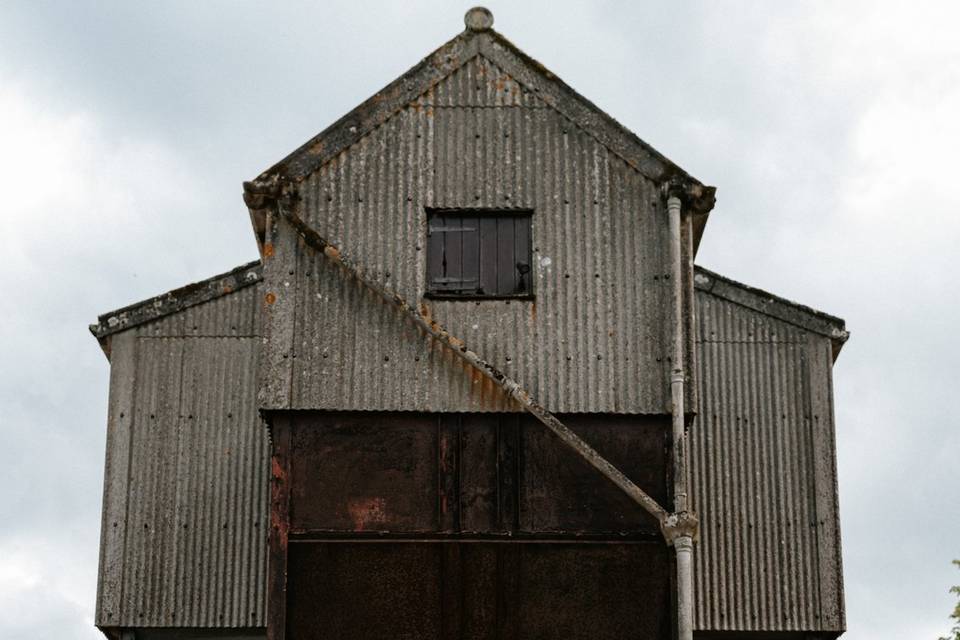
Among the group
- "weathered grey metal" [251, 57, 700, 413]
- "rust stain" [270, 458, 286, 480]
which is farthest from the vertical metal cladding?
"rust stain" [270, 458, 286, 480]

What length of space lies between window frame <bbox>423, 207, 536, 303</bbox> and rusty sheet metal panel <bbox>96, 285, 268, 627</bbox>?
4.49 meters

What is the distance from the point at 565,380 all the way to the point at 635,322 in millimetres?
1225

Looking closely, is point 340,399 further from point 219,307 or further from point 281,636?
point 219,307

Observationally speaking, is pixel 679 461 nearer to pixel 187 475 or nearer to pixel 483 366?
pixel 483 366

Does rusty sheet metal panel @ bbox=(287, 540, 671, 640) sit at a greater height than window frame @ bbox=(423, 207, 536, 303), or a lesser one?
lesser

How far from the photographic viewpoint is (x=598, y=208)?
22.0 meters

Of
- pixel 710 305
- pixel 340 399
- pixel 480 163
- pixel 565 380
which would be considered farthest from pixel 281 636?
pixel 710 305

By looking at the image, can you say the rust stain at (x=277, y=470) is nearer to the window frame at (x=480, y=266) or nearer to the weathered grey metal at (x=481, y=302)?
the weathered grey metal at (x=481, y=302)

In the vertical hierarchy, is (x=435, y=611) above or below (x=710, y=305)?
below

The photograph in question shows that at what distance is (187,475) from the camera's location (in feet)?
80.9

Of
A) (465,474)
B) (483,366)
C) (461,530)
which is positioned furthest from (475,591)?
(483,366)

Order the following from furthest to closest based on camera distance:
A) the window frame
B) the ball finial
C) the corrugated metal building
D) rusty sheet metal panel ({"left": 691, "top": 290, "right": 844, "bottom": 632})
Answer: rusty sheet metal panel ({"left": 691, "top": 290, "right": 844, "bottom": 632}), the ball finial, the window frame, the corrugated metal building

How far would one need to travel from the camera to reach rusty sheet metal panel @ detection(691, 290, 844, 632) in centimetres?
2414

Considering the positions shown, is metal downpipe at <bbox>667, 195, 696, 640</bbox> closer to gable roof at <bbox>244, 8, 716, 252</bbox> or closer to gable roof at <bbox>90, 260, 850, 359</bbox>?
gable roof at <bbox>244, 8, 716, 252</bbox>
